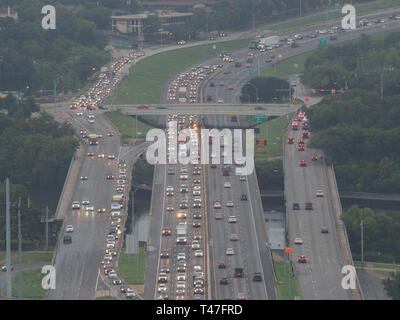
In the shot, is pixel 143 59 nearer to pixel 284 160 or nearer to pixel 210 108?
pixel 210 108

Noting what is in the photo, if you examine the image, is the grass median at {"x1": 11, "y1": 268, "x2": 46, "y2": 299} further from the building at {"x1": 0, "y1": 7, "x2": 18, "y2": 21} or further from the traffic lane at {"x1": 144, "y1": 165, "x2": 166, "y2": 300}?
the building at {"x1": 0, "y1": 7, "x2": 18, "y2": 21}

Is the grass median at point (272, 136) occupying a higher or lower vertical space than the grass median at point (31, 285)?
higher

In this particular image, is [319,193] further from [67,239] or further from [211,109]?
[211,109]

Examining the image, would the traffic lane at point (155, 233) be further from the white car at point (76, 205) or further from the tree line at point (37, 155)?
the tree line at point (37, 155)

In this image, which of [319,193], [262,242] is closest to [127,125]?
[319,193]

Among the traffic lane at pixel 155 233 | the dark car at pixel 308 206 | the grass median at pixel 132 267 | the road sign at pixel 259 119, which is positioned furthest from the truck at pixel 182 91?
the grass median at pixel 132 267

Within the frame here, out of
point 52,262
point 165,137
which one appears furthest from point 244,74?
point 52,262
